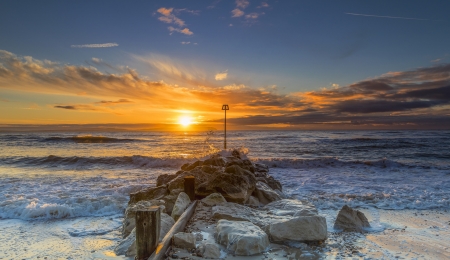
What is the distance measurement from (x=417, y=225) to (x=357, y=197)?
3.28 metres

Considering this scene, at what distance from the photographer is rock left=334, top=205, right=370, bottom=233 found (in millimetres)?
6254

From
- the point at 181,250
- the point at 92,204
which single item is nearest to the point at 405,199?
the point at 181,250

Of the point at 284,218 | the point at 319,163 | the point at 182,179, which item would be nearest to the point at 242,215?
the point at 284,218

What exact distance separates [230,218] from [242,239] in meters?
1.53

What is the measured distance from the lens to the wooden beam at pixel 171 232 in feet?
13.7

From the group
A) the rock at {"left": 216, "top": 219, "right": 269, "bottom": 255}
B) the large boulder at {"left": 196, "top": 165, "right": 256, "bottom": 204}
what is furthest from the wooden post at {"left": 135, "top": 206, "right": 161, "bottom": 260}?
the large boulder at {"left": 196, "top": 165, "right": 256, "bottom": 204}

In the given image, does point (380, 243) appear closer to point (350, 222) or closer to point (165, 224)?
point (350, 222)

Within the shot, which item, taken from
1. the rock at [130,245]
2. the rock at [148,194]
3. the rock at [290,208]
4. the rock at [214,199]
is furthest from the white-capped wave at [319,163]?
the rock at [130,245]

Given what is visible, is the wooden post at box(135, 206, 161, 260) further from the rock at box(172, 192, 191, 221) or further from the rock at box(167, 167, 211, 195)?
the rock at box(167, 167, 211, 195)

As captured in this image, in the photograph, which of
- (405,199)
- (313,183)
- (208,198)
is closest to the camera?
(208,198)

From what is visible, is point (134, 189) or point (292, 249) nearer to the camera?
point (292, 249)

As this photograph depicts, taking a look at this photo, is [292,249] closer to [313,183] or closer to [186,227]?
[186,227]

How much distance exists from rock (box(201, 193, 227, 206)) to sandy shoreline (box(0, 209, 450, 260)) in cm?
226

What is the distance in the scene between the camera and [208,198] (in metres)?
7.59
